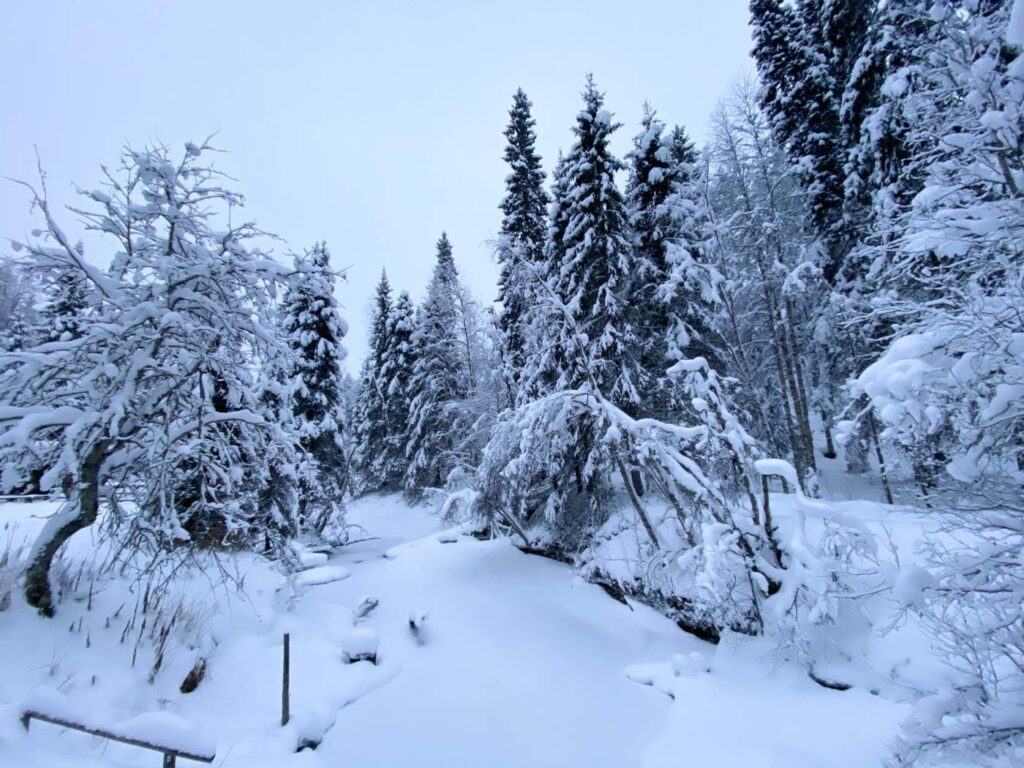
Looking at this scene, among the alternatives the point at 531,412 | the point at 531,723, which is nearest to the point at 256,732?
the point at 531,723

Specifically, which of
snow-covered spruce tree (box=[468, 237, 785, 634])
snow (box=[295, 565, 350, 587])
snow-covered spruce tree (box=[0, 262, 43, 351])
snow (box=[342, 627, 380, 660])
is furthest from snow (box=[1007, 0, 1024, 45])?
snow-covered spruce tree (box=[0, 262, 43, 351])

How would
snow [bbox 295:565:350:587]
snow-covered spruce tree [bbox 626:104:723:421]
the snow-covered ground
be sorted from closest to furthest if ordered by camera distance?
the snow-covered ground → snow [bbox 295:565:350:587] → snow-covered spruce tree [bbox 626:104:723:421]

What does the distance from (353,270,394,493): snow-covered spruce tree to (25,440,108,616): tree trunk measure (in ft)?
65.0

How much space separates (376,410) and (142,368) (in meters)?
21.8

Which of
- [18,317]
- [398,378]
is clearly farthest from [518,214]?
[18,317]

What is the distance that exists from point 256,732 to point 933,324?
313 inches

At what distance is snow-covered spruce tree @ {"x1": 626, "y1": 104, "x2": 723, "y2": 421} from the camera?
12297 millimetres

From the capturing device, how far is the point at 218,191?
575 cm

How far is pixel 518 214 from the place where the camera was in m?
15.6

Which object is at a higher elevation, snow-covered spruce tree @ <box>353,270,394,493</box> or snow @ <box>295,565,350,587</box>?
snow-covered spruce tree @ <box>353,270,394,493</box>

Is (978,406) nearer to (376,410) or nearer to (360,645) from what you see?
(360,645)

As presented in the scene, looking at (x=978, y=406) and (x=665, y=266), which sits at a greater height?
(x=665, y=266)

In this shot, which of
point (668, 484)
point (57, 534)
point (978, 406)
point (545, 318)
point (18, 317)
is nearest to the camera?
point (978, 406)

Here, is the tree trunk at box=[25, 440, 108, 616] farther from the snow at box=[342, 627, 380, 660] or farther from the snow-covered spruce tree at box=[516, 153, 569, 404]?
the snow-covered spruce tree at box=[516, 153, 569, 404]
